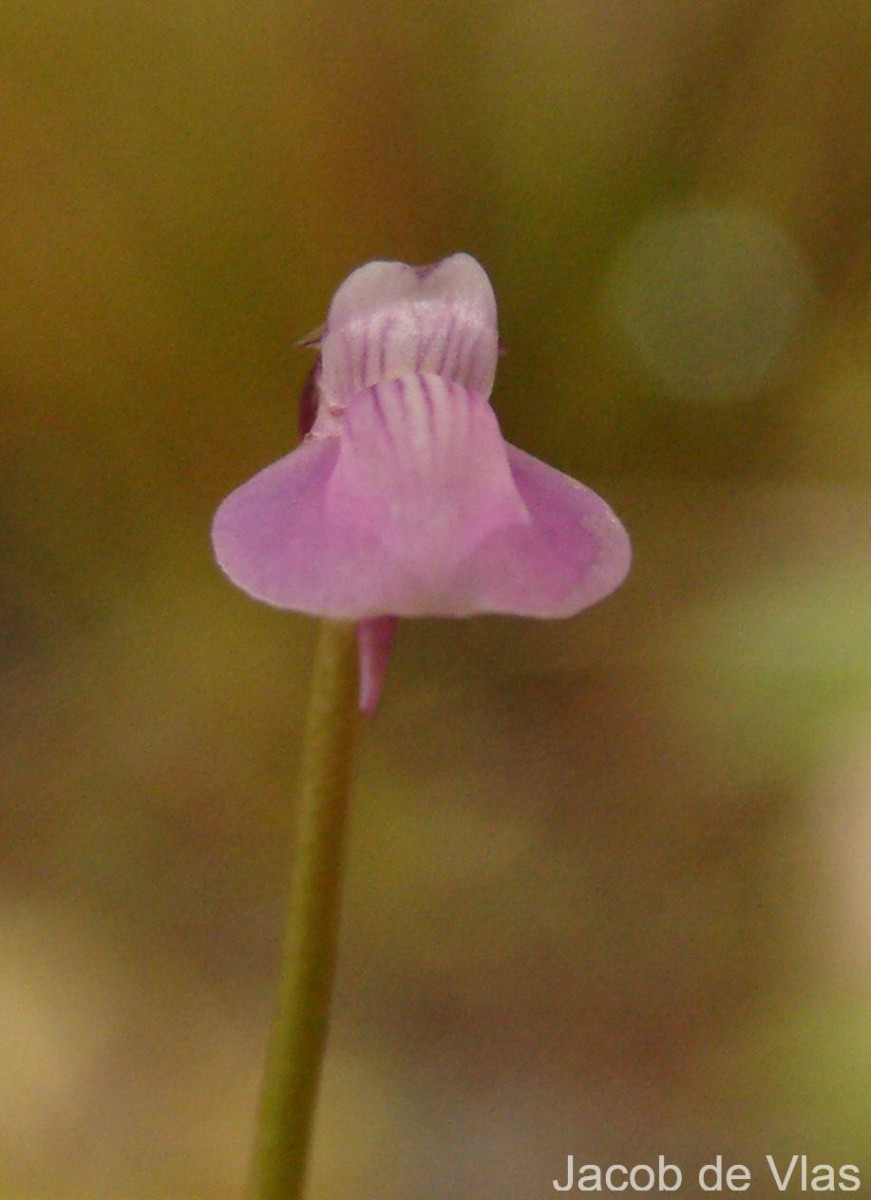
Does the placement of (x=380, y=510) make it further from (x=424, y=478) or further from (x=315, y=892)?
(x=315, y=892)

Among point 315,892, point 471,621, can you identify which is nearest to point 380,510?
point 315,892

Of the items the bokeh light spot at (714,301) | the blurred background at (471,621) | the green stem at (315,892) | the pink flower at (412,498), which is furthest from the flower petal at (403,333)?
the bokeh light spot at (714,301)

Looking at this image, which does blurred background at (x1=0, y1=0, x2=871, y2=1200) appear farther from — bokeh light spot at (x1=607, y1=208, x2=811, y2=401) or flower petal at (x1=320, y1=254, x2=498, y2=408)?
flower petal at (x1=320, y1=254, x2=498, y2=408)

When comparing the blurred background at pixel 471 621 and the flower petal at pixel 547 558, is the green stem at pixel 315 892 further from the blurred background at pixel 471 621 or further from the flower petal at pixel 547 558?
the blurred background at pixel 471 621

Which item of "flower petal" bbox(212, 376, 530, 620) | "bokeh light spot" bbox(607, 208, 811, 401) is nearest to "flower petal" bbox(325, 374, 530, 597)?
"flower petal" bbox(212, 376, 530, 620)

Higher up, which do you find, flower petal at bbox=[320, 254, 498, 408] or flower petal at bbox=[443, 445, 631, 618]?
flower petal at bbox=[320, 254, 498, 408]

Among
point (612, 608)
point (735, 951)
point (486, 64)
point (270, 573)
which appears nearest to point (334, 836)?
point (270, 573)
